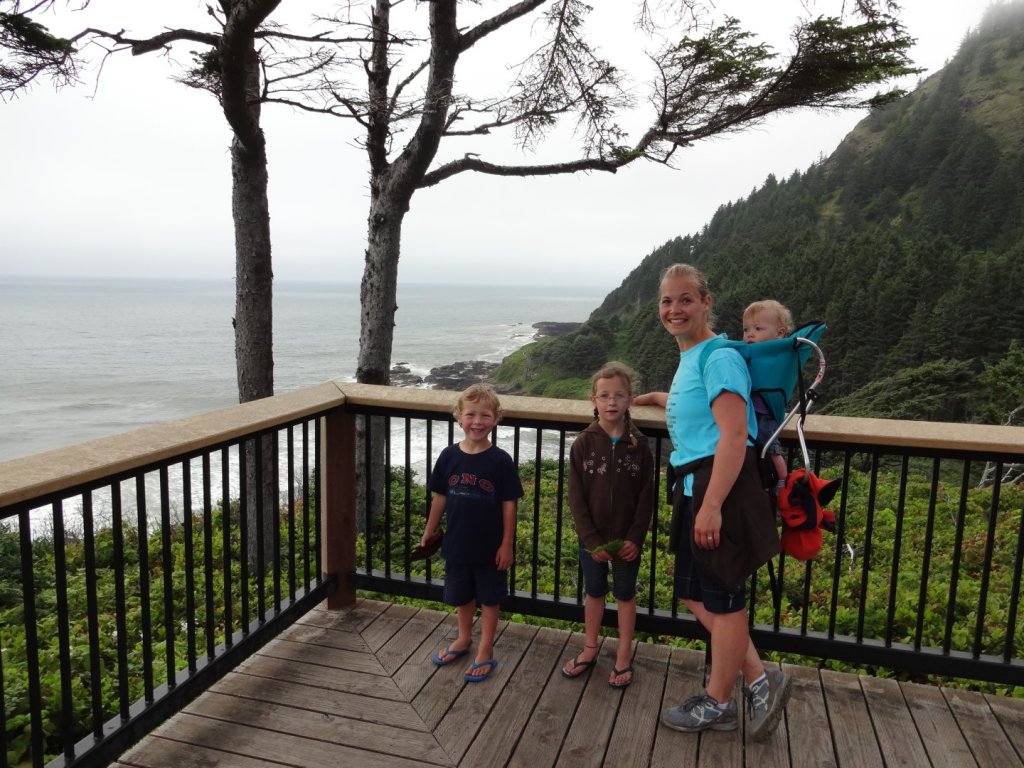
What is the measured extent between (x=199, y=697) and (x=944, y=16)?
27.5ft

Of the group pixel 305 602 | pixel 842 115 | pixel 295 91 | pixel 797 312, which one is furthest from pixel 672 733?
pixel 797 312

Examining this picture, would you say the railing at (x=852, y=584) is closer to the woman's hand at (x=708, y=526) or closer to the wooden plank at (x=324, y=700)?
the woman's hand at (x=708, y=526)

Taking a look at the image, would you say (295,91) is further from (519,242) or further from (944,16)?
(519,242)

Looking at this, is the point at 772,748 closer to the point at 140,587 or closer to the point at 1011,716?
the point at 1011,716

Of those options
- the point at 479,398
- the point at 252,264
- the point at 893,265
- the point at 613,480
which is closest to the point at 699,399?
the point at 613,480

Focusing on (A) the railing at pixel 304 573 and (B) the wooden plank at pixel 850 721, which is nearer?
(A) the railing at pixel 304 573

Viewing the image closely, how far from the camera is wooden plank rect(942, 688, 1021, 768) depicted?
212 cm

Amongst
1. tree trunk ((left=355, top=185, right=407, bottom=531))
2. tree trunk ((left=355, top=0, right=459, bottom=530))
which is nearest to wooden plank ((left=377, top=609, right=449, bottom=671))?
tree trunk ((left=355, top=0, right=459, bottom=530))

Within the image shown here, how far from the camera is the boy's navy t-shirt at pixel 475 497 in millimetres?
2473

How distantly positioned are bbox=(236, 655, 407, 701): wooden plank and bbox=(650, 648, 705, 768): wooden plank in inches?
34.1

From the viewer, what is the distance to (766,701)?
2186mm

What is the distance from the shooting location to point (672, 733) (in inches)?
87.7

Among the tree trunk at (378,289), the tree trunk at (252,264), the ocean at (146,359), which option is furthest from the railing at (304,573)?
the ocean at (146,359)

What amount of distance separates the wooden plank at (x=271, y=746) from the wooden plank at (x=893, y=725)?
1.44m
